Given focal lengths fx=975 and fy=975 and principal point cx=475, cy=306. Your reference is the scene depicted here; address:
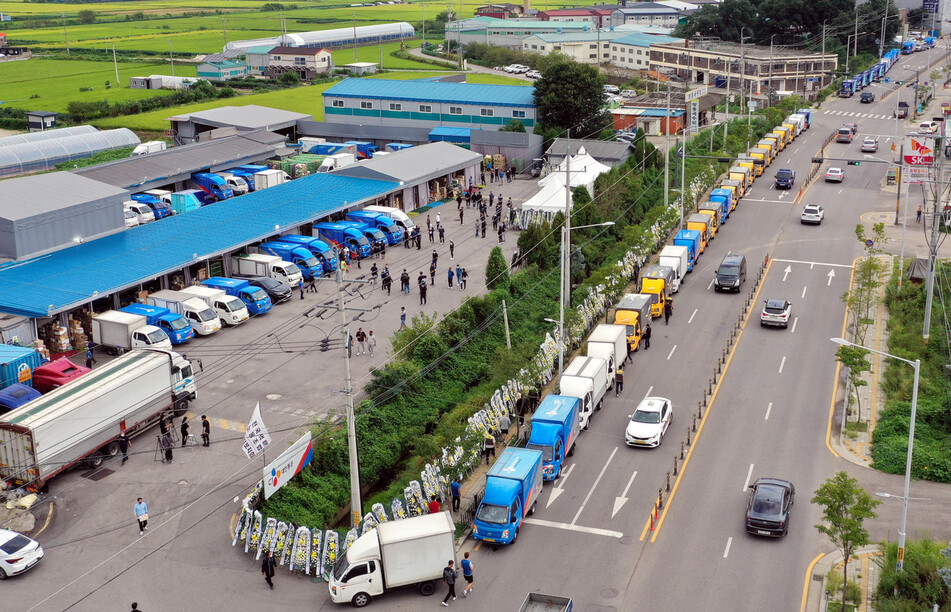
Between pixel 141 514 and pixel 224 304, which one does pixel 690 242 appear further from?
pixel 141 514

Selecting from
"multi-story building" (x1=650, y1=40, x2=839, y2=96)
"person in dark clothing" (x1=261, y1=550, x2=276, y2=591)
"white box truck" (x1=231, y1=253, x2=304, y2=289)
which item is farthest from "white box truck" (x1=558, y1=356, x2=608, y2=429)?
"multi-story building" (x1=650, y1=40, x2=839, y2=96)

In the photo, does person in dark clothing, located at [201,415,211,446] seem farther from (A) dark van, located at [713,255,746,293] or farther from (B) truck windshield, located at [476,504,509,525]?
(A) dark van, located at [713,255,746,293]

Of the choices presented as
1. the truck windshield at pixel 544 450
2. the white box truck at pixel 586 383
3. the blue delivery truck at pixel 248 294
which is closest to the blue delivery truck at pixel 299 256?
the blue delivery truck at pixel 248 294

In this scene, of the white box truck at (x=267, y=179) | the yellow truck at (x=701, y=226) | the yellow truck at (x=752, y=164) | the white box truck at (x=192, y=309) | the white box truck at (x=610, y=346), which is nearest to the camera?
the white box truck at (x=610, y=346)

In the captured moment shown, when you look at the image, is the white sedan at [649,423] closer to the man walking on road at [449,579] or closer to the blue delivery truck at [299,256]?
the man walking on road at [449,579]

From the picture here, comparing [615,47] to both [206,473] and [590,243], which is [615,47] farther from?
[206,473]

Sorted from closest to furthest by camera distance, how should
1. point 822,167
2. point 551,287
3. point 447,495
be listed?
1. point 447,495
2. point 551,287
3. point 822,167

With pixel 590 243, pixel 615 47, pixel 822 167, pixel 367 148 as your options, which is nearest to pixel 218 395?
pixel 590 243
